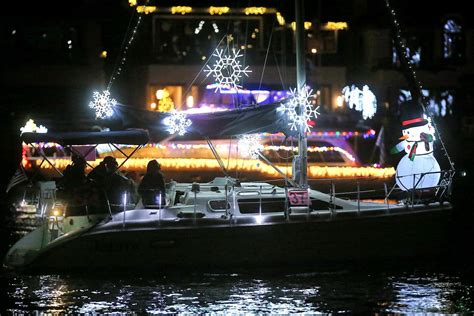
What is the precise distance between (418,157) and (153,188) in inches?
215

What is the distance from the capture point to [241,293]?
15.7 metres

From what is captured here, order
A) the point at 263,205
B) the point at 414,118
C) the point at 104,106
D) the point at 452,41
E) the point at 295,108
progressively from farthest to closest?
the point at 452,41, the point at 414,118, the point at 104,106, the point at 295,108, the point at 263,205

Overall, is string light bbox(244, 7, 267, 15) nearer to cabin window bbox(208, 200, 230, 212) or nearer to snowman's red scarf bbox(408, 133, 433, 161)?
snowman's red scarf bbox(408, 133, 433, 161)

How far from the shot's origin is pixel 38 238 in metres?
17.6

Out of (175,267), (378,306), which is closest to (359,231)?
(378,306)

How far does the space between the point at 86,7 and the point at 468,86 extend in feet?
59.2

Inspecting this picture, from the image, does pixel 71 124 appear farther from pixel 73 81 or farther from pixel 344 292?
pixel 73 81

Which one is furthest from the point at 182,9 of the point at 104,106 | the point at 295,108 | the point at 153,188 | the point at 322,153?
the point at 153,188

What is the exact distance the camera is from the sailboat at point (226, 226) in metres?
16.3

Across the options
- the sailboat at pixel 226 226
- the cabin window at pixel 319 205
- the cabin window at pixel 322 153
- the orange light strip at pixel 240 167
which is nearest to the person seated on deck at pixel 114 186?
the sailboat at pixel 226 226

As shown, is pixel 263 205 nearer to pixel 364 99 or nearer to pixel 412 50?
pixel 364 99

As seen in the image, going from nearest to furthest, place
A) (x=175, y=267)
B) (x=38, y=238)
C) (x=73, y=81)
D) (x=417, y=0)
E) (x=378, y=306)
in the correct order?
(x=378, y=306) → (x=175, y=267) → (x=38, y=238) → (x=73, y=81) → (x=417, y=0)

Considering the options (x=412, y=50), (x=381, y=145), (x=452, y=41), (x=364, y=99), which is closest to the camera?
(x=364, y=99)

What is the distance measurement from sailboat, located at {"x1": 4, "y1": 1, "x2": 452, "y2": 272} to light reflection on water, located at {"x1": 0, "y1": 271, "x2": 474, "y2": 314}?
281mm
